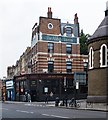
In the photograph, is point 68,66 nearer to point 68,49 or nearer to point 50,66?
point 68,49

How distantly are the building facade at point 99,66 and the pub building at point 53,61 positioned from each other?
69.8ft

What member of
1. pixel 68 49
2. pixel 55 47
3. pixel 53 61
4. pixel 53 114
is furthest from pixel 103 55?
pixel 68 49

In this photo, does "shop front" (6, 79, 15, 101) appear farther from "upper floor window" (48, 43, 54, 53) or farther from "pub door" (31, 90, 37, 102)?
"upper floor window" (48, 43, 54, 53)

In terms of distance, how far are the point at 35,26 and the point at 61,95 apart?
602 inches

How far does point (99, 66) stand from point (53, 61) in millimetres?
26581

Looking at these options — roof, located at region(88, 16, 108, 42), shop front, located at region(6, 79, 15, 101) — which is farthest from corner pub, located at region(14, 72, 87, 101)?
roof, located at region(88, 16, 108, 42)

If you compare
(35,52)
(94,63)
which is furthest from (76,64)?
(94,63)

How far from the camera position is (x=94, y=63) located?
129 feet

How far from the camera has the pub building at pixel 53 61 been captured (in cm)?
6253

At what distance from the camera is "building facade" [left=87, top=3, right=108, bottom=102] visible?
124ft

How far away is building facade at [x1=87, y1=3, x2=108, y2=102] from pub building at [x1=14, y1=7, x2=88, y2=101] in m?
21.3

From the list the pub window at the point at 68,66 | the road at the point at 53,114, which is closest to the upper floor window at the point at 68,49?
the pub window at the point at 68,66

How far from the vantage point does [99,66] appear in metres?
38.4

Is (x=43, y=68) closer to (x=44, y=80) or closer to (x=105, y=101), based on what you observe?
(x=44, y=80)
